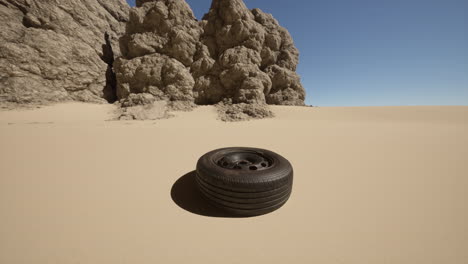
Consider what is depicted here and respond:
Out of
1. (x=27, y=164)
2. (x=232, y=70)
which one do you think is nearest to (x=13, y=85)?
(x=27, y=164)

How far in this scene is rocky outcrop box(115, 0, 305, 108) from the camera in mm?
12680

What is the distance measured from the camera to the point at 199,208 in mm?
2088

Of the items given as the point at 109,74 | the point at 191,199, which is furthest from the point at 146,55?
the point at 191,199

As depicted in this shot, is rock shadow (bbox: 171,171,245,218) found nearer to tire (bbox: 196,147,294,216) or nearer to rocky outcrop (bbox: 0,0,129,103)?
tire (bbox: 196,147,294,216)

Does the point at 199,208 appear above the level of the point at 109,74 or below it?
below

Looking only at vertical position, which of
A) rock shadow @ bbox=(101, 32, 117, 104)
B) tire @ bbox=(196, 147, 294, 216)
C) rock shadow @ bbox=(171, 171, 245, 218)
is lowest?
rock shadow @ bbox=(171, 171, 245, 218)

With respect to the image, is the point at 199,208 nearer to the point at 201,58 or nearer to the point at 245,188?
the point at 245,188

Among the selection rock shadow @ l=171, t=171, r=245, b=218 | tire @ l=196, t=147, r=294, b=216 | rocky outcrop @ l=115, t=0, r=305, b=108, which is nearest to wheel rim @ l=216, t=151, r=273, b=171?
tire @ l=196, t=147, r=294, b=216

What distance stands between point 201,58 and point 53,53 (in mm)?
9632

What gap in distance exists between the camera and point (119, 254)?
1460 millimetres

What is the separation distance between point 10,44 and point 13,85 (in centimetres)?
250

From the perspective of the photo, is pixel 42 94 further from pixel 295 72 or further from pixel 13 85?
pixel 295 72

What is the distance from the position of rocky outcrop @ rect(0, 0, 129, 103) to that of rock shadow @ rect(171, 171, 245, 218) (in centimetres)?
1301

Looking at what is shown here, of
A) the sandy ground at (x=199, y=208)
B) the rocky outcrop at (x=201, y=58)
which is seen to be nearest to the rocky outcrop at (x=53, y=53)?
the rocky outcrop at (x=201, y=58)
